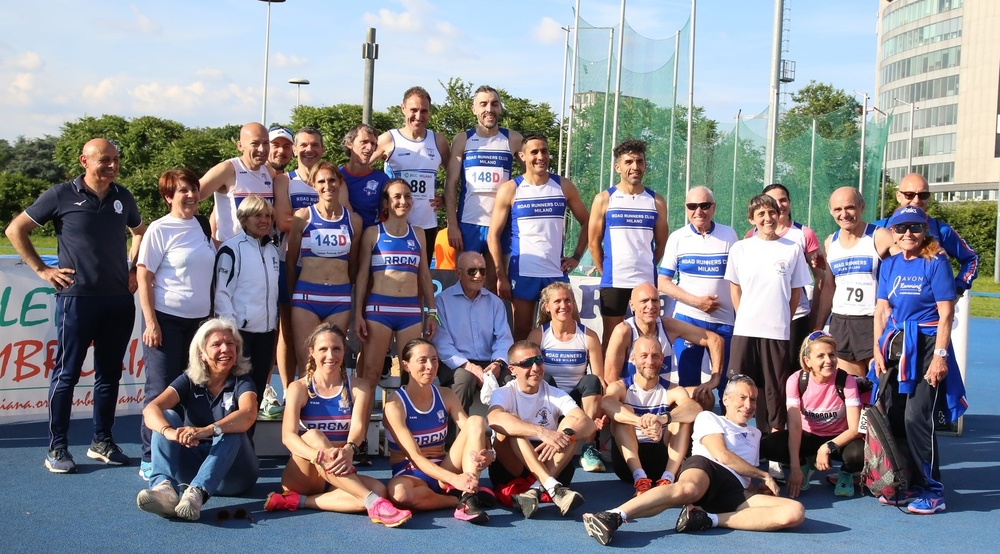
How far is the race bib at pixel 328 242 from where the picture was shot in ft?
19.4

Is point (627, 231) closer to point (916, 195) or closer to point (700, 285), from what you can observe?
point (700, 285)

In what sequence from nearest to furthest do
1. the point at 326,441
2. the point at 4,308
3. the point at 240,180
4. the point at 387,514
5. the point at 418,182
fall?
the point at 387,514 < the point at 326,441 < the point at 240,180 < the point at 4,308 < the point at 418,182

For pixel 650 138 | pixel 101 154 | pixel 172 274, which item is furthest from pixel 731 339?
pixel 650 138

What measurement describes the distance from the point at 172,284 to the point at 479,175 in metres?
2.52

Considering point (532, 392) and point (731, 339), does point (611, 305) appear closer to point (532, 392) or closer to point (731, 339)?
point (731, 339)

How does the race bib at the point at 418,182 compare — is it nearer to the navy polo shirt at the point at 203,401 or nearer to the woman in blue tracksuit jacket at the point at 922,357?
the navy polo shirt at the point at 203,401

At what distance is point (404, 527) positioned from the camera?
457cm

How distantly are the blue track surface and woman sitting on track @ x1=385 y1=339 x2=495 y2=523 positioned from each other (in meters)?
0.12

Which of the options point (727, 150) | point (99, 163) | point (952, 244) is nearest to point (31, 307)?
point (99, 163)

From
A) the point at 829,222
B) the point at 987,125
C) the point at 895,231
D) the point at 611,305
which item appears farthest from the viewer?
the point at 987,125

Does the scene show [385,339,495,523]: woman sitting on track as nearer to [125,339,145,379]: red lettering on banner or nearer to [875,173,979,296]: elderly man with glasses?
[875,173,979,296]: elderly man with glasses

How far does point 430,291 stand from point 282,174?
4.39 ft

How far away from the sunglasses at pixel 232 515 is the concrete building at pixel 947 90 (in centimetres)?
6634

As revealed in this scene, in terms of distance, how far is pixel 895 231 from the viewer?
17.5 ft
